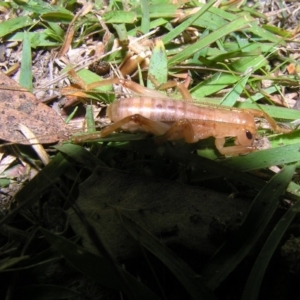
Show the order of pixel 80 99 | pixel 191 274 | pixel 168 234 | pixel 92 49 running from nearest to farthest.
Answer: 1. pixel 191 274
2. pixel 168 234
3. pixel 80 99
4. pixel 92 49

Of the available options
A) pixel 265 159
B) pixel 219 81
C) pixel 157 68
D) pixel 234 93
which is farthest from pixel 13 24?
pixel 265 159

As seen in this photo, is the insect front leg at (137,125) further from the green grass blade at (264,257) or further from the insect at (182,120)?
the green grass blade at (264,257)

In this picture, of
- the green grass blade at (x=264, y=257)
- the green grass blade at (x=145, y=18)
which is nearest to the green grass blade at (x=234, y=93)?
the green grass blade at (x=145, y=18)

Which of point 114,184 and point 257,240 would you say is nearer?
point 257,240

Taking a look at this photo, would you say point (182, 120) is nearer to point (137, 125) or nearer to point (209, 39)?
point (137, 125)

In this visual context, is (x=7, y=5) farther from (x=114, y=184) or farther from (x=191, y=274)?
(x=191, y=274)

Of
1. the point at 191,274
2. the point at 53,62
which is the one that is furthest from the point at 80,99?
the point at 191,274
